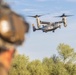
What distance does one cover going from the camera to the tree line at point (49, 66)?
75.4 m

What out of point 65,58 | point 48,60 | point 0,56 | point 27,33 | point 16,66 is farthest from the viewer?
point 48,60

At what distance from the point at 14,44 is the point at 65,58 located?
82670 mm

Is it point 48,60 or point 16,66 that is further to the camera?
point 48,60

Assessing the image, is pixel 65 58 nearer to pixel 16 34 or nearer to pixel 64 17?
pixel 64 17

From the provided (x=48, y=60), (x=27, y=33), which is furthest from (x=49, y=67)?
(x=27, y=33)

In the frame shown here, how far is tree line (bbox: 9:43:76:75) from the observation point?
7536cm

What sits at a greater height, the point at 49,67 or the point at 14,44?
the point at 14,44

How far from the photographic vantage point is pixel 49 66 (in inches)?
3342

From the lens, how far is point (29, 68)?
76750mm

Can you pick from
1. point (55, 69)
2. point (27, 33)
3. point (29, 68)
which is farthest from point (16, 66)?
point (27, 33)

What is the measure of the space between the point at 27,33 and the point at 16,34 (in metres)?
0.12

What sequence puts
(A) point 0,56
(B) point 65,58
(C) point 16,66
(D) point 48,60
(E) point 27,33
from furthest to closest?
(D) point 48,60 < (B) point 65,58 < (C) point 16,66 < (E) point 27,33 < (A) point 0,56

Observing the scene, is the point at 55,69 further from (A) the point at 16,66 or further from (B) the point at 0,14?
(B) the point at 0,14

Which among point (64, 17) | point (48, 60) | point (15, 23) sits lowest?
point (48, 60)
